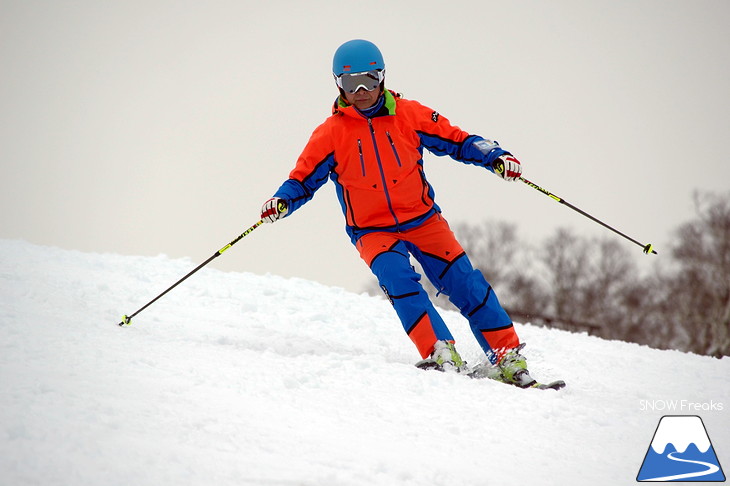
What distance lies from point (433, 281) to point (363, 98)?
134 cm

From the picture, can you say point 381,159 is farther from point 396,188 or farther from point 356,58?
point 356,58

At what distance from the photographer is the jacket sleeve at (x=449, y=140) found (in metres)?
4.72

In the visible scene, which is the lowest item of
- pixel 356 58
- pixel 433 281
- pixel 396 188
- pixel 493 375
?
pixel 493 375

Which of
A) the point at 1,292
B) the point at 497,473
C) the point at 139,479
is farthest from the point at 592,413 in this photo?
the point at 1,292

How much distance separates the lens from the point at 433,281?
4.82m

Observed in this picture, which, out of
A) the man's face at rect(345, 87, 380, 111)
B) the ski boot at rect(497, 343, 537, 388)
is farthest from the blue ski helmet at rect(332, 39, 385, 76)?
the ski boot at rect(497, 343, 537, 388)

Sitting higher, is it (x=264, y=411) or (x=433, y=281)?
(x=433, y=281)

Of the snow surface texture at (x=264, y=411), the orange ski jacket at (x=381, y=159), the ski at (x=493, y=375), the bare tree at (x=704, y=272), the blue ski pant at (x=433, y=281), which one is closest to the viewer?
the snow surface texture at (x=264, y=411)

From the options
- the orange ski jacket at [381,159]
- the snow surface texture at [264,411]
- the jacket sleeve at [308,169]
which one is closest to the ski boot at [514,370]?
the snow surface texture at [264,411]

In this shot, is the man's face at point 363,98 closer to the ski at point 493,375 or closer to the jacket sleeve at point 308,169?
the jacket sleeve at point 308,169

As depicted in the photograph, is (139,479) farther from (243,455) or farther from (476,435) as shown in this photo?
(476,435)

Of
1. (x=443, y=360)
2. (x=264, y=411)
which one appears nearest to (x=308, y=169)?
(x=443, y=360)

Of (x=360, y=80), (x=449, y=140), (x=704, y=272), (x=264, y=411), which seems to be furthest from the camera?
(x=704, y=272)

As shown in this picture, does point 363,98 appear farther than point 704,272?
No
